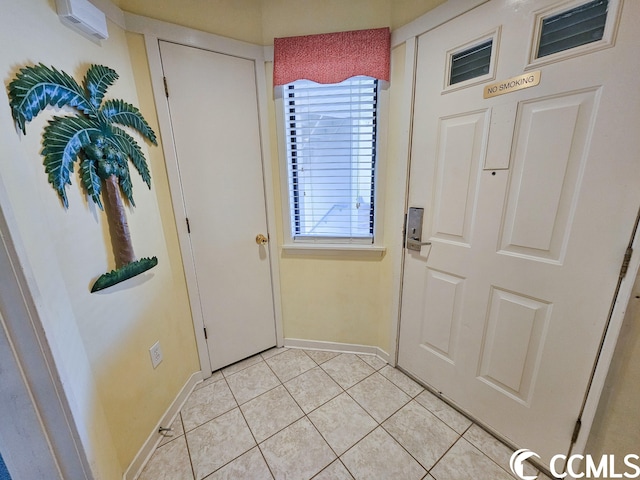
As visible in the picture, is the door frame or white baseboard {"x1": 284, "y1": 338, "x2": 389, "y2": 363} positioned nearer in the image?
the door frame

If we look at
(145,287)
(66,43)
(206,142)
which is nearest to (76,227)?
(145,287)

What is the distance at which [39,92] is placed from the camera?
0.79m

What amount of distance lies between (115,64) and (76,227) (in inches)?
30.6

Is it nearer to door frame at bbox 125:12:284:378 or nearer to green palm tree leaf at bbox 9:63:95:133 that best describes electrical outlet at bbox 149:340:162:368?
door frame at bbox 125:12:284:378

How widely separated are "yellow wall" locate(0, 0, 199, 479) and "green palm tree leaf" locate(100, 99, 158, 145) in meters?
0.05

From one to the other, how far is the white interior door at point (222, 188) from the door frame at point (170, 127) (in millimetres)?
26

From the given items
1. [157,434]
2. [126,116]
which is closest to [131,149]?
[126,116]

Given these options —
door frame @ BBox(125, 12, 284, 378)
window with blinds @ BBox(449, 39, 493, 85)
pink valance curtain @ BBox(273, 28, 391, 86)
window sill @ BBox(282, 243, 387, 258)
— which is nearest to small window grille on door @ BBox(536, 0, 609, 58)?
window with blinds @ BBox(449, 39, 493, 85)

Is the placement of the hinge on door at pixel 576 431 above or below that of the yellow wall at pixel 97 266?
below

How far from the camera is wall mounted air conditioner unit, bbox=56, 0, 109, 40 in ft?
2.89

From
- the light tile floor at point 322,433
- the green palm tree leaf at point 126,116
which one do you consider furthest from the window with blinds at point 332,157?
the light tile floor at point 322,433

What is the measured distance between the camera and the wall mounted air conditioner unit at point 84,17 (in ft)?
2.89

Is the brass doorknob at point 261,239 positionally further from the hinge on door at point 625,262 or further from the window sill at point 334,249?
the hinge on door at point 625,262

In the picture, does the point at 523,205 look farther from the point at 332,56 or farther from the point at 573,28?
the point at 332,56
